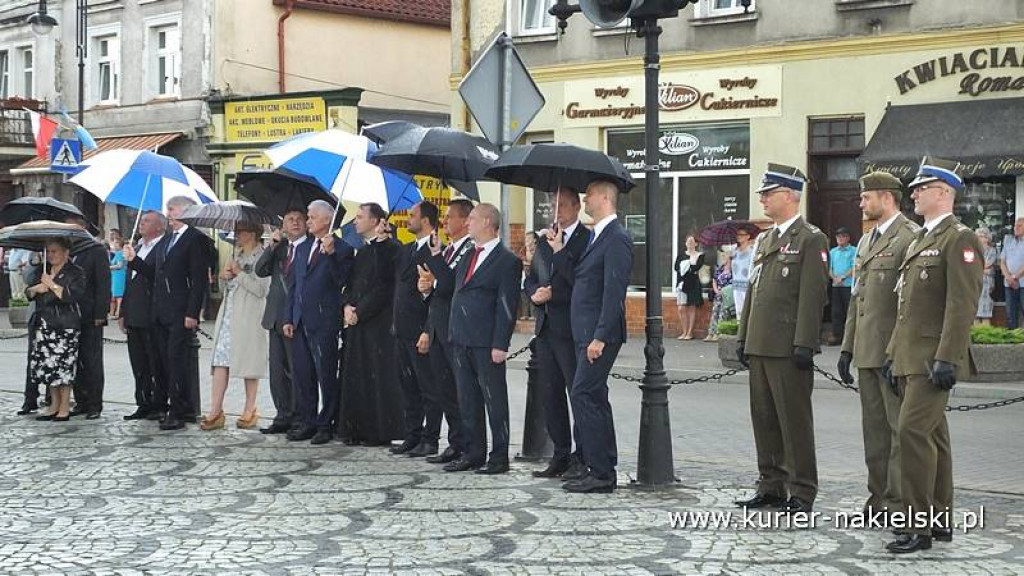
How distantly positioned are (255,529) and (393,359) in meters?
4.23

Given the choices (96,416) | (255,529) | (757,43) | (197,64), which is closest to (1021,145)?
(757,43)

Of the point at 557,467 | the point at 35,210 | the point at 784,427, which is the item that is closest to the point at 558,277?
the point at 557,467

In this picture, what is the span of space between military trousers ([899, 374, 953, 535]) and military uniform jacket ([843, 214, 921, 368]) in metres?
0.54

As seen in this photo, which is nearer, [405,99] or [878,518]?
[878,518]

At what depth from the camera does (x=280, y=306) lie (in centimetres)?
1373

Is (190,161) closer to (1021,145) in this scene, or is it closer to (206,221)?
(1021,145)

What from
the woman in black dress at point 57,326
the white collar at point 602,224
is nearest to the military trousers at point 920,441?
the white collar at point 602,224

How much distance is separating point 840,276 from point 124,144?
20.0 meters

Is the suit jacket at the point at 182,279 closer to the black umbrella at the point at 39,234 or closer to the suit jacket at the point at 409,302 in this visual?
the black umbrella at the point at 39,234

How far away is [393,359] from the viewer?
13.2 meters

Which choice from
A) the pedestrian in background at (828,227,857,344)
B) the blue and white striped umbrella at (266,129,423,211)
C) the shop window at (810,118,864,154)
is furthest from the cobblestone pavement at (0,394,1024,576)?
the shop window at (810,118,864,154)

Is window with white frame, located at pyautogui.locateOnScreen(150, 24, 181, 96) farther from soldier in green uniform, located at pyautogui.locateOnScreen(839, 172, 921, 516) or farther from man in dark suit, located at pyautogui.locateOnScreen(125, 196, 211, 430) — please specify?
soldier in green uniform, located at pyautogui.locateOnScreen(839, 172, 921, 516)

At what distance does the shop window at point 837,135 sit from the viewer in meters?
25.8

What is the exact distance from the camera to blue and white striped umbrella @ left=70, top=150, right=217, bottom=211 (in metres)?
14.5
